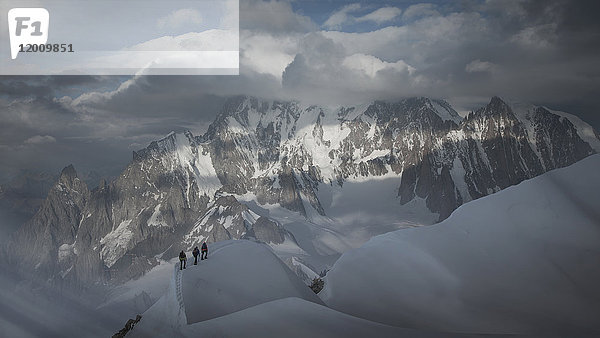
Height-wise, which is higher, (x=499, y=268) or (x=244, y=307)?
(x=499, y=268)

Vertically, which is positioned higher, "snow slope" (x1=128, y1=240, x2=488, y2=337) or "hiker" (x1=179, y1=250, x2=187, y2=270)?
"hiker" (x1=179, y1=250, x2=187, y2=270)

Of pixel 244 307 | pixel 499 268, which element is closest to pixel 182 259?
pixel 244 307

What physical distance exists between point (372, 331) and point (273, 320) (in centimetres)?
586

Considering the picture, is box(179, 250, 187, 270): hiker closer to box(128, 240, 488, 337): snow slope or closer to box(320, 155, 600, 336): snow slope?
box(128, 240, 488, 337): snow slope

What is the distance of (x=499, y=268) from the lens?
33.2 m

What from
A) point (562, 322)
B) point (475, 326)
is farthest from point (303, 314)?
point (562, 322)

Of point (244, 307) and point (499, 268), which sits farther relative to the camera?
point (499, 268)

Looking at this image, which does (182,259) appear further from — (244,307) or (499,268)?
(499,268)

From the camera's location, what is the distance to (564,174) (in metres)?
37.1

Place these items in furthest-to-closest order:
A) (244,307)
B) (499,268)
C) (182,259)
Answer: (182,259), (499,268), (244,307)

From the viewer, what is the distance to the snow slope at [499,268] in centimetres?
2881

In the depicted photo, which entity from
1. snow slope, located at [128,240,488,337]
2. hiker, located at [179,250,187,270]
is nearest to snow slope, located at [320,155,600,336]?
snow slope, located at [128,240,488,337]

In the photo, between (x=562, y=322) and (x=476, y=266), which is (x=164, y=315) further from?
(x=562, y=322)

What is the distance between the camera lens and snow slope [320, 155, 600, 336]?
94.5 ft
